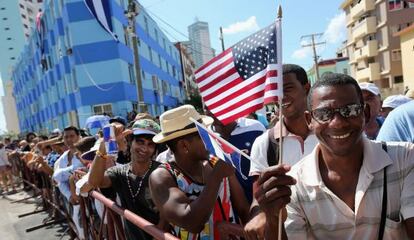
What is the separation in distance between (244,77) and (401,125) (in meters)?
0.92

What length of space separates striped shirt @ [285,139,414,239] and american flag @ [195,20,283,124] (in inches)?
18.3

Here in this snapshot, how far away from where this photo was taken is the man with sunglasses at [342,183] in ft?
4.69

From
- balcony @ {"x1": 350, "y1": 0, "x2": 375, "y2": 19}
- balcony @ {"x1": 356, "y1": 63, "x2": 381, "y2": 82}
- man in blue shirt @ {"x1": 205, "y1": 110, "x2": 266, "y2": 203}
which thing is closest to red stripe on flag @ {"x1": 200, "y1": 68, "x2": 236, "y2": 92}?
man in blue shirt @ {"x1": 205, "y1": 110, "x2": 266, "y2": 203}

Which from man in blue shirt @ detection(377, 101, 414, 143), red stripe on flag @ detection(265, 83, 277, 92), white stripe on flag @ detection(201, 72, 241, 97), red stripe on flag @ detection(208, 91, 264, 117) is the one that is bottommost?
man in blue shirt @ detection(377, 101, 414, 143)

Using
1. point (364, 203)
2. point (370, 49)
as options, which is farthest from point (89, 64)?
point (370, 49)

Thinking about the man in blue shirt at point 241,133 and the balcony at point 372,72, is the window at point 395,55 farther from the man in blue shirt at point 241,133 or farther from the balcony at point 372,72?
the man in blue shirt at point 241,133

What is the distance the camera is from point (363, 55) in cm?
4428

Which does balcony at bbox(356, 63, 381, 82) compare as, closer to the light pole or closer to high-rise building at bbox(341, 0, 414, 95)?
high-rise building at bbox(341, 0, 414, 95)

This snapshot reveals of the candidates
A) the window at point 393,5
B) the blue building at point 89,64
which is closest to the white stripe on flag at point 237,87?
the blue building at point 89,64

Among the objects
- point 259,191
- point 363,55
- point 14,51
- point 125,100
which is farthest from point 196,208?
point 14,51

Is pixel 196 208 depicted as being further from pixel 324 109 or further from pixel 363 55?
pixel 363 55

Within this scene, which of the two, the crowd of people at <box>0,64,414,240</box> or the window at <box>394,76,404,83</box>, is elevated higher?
the crowd of people at <box>0,64,414,240</box>

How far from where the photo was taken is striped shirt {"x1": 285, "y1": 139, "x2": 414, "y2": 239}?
1.44 m

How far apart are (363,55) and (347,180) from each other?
4692 centimetres
